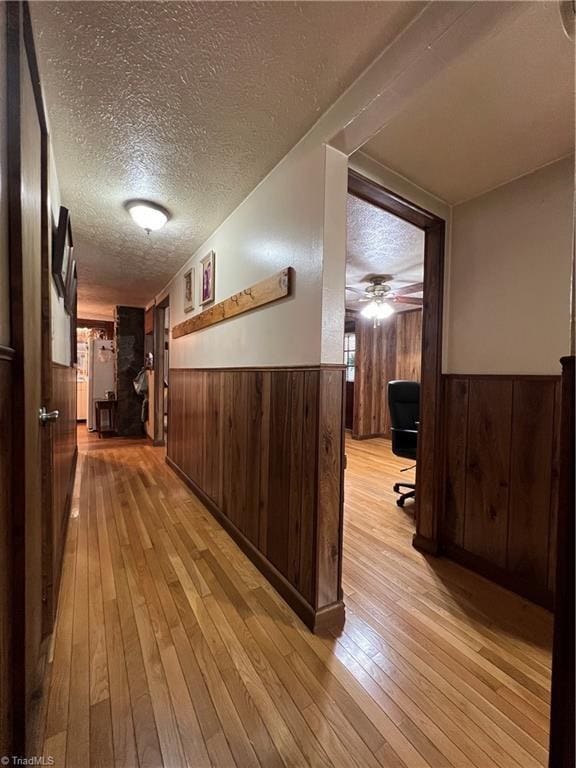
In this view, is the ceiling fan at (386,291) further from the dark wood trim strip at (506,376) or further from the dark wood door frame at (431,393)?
the dark wood trim strip at (506,376)

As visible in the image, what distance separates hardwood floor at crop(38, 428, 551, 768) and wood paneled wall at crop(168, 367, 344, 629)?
0.48 feet

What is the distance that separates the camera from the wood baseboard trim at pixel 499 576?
1.62 m

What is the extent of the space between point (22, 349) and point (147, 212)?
1754mm

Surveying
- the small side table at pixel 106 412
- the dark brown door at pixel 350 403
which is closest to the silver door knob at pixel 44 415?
the small side table at pixel 106 412

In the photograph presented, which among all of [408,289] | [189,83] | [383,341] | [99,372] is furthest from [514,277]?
[99,372]

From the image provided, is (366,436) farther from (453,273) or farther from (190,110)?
(190,110)

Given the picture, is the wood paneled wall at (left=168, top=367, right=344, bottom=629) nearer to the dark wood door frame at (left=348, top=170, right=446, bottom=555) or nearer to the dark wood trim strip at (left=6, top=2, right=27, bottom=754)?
the dark wood door frame at (left=348, top=170, right=446, bottom=555)

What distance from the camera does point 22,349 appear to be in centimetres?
84

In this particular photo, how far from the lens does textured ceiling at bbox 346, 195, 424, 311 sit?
235cm

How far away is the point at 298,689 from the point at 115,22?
2.36 m

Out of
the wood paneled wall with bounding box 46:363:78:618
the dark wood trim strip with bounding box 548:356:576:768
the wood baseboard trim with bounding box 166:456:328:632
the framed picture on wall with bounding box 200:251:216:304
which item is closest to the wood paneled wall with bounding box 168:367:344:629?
the wood baseboard trim with bounding box 166:456:328:632

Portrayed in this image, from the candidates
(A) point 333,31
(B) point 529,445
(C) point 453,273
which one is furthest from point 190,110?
(B) point 529,445

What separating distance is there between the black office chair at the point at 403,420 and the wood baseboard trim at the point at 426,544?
658mm

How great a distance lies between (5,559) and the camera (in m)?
0.74
